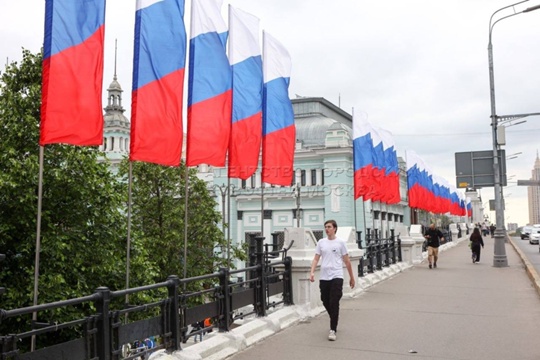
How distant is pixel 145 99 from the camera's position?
8.06 metres

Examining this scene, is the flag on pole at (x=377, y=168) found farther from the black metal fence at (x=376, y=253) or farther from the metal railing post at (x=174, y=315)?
the metal railing post at (x=174, y=315)

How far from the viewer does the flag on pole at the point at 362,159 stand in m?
18.8

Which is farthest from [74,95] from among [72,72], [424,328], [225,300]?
[424,328]

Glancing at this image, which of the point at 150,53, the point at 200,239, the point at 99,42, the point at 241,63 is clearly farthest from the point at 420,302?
the point at 200,239

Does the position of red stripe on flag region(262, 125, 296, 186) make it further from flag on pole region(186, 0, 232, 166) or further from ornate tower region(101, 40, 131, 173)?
ornate tower region(101, 40, 131, 173)

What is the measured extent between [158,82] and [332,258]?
12.5 ft

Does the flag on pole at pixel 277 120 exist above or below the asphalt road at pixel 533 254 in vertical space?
above

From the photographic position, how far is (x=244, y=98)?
10852 mm

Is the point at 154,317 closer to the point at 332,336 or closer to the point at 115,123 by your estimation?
the point at 332,336

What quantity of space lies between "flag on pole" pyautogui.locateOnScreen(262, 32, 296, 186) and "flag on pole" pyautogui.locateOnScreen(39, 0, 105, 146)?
4940mm

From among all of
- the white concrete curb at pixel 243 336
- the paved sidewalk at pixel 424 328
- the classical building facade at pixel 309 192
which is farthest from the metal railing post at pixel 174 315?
the classical building facade at pixel 309 192

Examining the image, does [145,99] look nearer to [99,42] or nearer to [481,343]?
[99,42]

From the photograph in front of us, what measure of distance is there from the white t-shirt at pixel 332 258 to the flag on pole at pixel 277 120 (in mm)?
3360

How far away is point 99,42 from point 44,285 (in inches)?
405
